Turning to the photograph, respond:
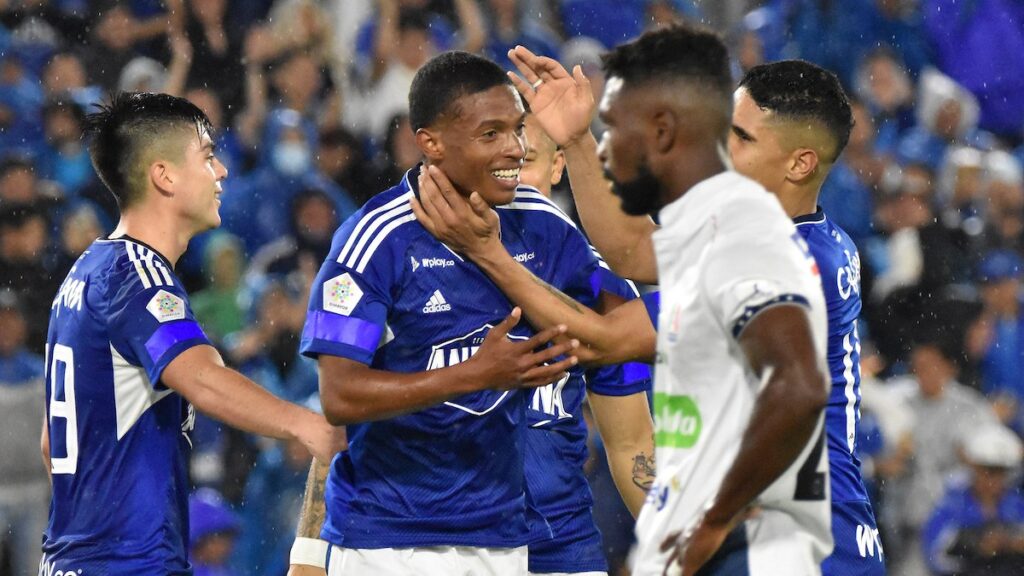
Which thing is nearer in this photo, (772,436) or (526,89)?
(772,436)

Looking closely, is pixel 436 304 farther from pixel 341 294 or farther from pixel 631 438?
pixel 631 438

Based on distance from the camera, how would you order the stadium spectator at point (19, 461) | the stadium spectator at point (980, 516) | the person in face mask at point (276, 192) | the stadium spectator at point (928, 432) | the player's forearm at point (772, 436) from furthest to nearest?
the person in face mask at point (276, 192)
the stadium spectator at point (928, 432)
the stadium spectator at point (19, 461)
the stadium spectator at point (980, 516)
the player's forearm at point (772, 436)

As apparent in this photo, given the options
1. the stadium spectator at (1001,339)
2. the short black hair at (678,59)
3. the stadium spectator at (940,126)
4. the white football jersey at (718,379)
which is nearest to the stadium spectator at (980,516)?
the stadium spectator at (1001,339)

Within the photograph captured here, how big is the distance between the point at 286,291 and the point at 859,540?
17.0 feet

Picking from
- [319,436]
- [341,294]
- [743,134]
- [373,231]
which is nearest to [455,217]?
[373,231]

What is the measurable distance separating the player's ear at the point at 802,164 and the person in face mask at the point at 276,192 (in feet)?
17.1

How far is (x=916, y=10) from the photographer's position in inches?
411

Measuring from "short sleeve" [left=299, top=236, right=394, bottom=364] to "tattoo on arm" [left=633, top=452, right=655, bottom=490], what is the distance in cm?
134

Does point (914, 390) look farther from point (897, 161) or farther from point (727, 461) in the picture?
point (727, 461)

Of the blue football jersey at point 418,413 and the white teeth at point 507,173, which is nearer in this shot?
the blue football jersey at point 418,413

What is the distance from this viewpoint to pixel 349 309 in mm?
3883

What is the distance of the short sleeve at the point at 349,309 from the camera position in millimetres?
3863

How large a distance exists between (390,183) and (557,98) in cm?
509

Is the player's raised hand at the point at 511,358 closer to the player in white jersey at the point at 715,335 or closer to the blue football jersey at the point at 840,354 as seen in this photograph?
the player in white jersey at the point at 715,335
